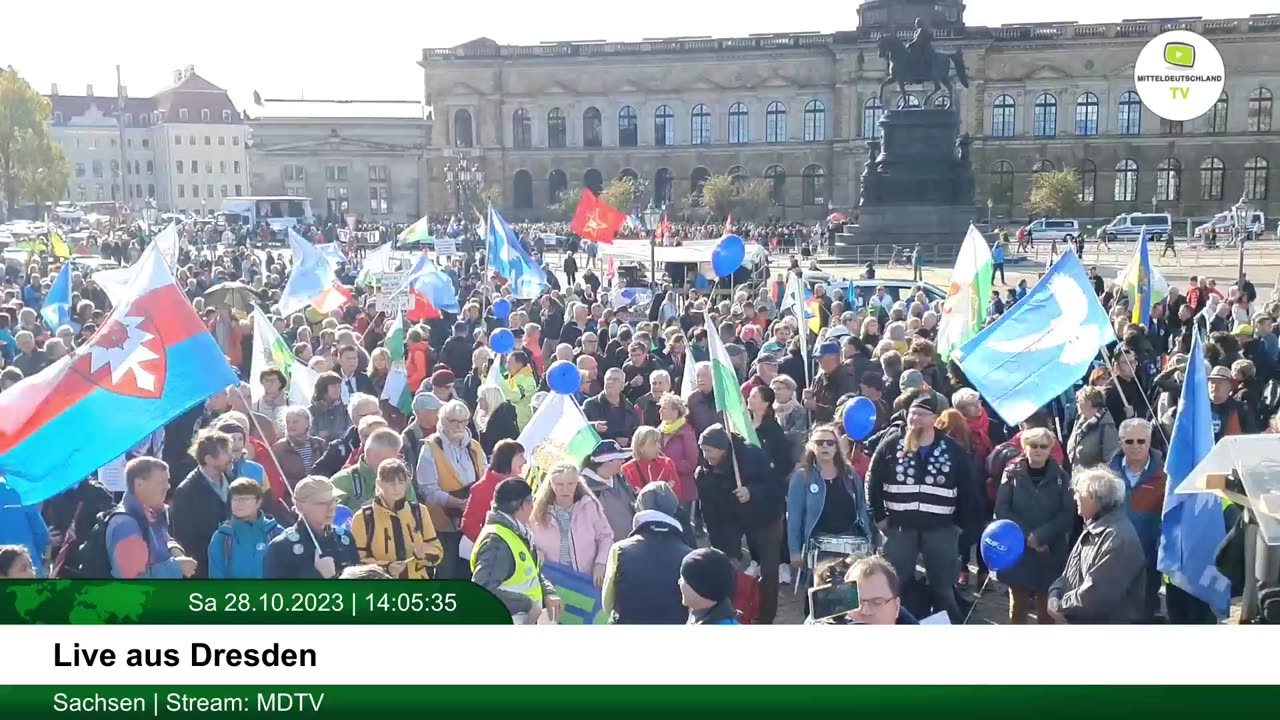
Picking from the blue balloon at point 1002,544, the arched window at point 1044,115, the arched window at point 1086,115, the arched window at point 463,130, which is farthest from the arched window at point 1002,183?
the blue balloon at point 1002,544

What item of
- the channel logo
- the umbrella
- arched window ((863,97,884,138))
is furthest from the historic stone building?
the channel logo

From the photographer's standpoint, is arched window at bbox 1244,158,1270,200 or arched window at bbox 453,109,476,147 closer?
arched window at bbox 1244,158,1270,200

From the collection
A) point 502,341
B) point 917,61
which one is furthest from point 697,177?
point 502,341

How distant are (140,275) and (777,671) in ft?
13.2

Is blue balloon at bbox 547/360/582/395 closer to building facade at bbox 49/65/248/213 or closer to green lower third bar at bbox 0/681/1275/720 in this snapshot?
building facade at bbox 49/65/248/213

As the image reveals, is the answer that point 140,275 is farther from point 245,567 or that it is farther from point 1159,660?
point 1159,660

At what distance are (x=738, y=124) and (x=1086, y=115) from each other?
19991mm

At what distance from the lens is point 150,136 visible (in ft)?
71.3

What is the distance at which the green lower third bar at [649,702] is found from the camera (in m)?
3.76

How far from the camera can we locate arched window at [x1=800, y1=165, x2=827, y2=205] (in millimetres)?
76875

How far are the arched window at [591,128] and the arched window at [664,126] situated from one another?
3.44 metres

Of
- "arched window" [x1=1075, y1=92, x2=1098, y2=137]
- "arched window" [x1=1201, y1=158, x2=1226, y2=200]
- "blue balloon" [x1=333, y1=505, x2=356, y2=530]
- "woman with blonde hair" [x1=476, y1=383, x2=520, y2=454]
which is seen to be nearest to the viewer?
"blue balloon" [x1=333, y1=505, x2=356, y2=530]

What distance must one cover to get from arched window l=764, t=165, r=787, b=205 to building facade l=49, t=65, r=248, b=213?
35.9 metres

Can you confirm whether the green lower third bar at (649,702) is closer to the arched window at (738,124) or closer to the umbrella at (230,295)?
the umbrella at (230,295)
